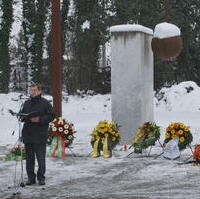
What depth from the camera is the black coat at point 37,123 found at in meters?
8.31

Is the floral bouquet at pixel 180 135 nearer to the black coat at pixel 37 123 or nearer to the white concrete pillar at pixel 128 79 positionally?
the white concrete pillar at pixel 128 79

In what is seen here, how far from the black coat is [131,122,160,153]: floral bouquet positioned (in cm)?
376

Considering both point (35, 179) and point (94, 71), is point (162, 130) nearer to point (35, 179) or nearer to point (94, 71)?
point (35, 179)

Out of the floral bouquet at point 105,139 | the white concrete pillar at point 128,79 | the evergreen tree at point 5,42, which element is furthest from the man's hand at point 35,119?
the evergreen tree at point 5,42

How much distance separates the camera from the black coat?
8.31 meters

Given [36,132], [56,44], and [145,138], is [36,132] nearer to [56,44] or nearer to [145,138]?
[145,138]

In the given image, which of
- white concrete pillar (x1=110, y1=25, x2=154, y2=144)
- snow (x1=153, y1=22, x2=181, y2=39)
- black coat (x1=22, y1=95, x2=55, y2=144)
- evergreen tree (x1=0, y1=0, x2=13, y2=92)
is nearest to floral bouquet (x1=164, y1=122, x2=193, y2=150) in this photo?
white concrete pillar (x1=110, y1=25, x2=154, y2=144)

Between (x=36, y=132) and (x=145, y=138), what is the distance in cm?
409

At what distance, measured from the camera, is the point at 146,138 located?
11805mm

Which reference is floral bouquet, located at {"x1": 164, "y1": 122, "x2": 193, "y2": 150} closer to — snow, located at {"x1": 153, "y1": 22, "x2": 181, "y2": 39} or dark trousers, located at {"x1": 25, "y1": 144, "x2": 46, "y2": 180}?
snow, located at {"x1": 153, "y1": 22, "x2": 181, "y2": 39}

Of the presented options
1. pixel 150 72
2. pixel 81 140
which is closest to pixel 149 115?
pixel 150 72

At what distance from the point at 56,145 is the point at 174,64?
19.5 m

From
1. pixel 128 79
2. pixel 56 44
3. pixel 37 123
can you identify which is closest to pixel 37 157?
pixel 37 123

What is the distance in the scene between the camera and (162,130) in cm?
1619
